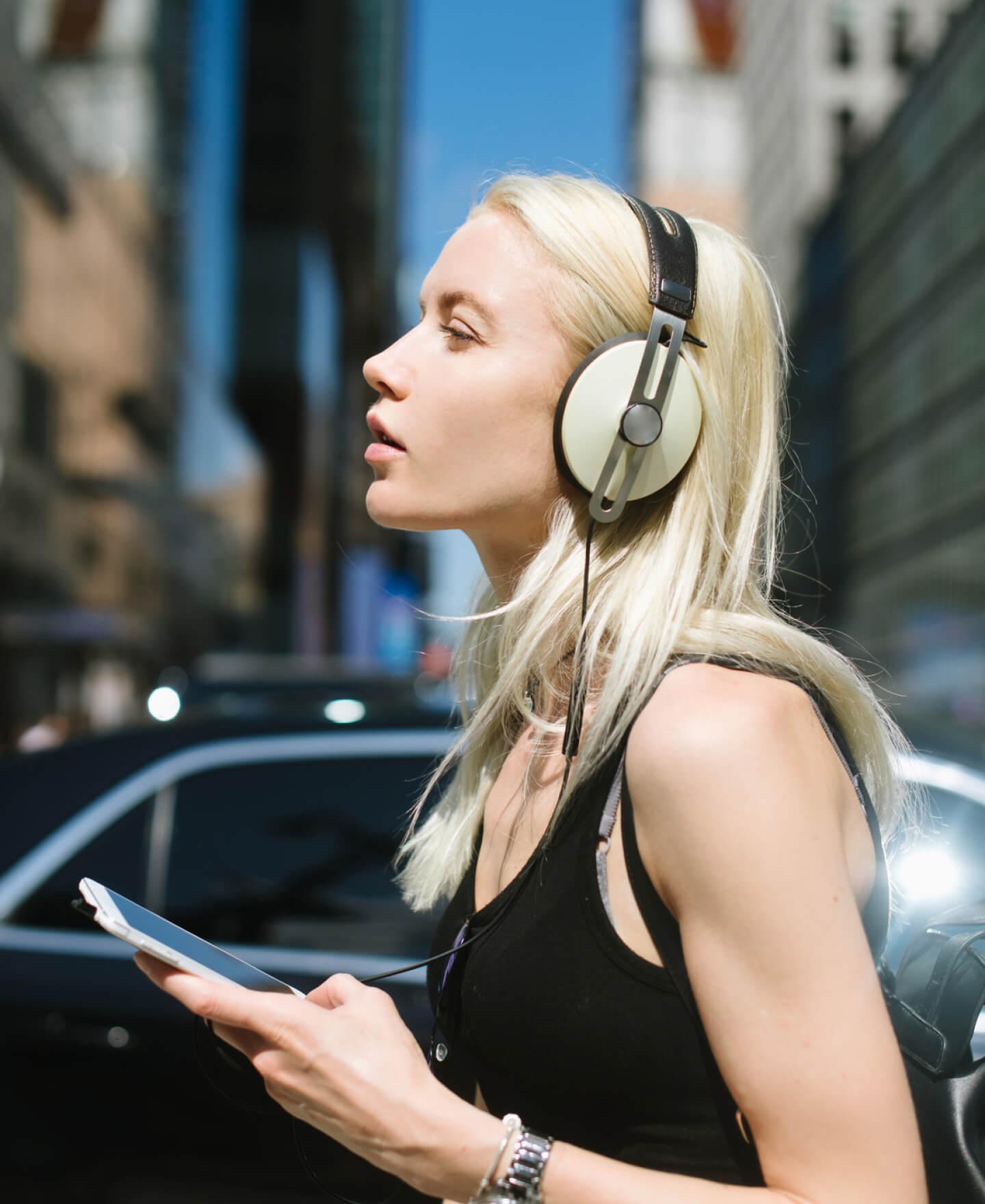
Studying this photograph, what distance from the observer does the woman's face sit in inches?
51.6

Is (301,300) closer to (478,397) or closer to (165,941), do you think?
(478,397)

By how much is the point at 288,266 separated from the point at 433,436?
81.5 ft

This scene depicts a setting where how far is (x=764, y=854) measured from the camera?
0.98 metres

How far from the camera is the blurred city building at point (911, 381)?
4216cm

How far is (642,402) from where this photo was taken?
122 cm

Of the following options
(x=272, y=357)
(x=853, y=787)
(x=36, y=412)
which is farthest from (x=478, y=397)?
(x=272, y=357)

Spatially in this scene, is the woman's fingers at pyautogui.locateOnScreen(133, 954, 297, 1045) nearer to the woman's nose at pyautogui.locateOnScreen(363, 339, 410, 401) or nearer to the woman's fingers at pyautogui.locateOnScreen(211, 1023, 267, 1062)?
→ the woman's fingers at pyautogui.locateOnScreen(211, 1023, 267, 1062)

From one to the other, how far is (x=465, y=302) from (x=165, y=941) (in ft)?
2.47

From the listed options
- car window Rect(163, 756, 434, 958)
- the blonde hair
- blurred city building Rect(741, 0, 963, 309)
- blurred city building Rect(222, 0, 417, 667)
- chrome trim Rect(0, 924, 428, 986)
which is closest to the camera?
the blonde hair

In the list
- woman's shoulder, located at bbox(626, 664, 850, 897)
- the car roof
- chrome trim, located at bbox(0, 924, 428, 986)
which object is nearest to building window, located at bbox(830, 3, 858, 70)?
the car roof

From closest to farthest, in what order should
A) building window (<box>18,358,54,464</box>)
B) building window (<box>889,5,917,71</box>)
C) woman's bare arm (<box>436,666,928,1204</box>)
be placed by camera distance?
woman's bare arm (<box>436,666,928,1204</box>) → building window (<box>18,358,54,464</box>) → building window (<box>889,5,917,71</box>)

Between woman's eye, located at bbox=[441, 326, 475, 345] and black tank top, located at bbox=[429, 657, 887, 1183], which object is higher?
woman's eye, located at bbox=[441, 326, 475, 345]

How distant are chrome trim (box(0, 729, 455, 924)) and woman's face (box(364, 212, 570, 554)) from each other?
1398mm

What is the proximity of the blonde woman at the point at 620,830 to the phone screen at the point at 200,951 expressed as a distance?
0.19 feet
